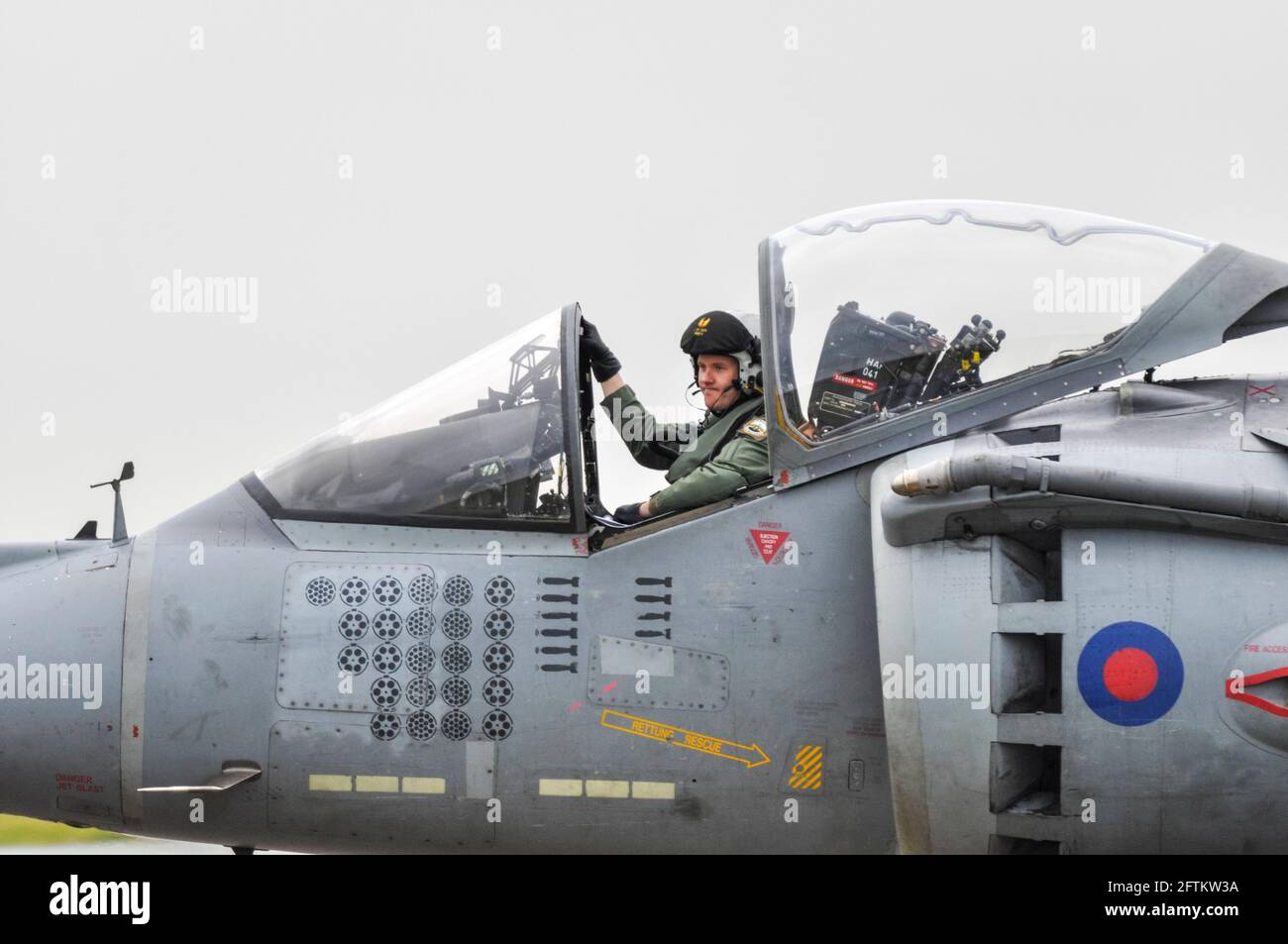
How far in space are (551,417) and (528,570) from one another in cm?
73

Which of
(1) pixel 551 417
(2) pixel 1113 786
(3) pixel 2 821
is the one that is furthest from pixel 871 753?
(3) pixel 2 821

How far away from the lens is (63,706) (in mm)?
5992

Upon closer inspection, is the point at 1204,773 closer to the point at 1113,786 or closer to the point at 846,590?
the point at 1113,786

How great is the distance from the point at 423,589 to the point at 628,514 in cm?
108

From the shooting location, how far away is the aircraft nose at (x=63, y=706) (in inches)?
236

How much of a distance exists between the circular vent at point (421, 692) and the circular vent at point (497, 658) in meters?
0.24

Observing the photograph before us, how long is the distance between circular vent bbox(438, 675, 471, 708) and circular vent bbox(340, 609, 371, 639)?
39 centimetres

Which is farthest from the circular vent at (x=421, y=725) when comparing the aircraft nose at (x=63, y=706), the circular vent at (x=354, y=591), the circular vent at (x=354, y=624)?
the aircraft nose at (x=63, y=706)

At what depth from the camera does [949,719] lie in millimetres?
5418

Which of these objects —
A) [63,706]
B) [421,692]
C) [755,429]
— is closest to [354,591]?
[421,692]

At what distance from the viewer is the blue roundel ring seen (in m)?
5.27

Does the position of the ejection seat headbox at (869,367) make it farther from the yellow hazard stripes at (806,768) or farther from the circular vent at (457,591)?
the circular vent at (457,591)

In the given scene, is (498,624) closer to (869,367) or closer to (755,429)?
(755,429)

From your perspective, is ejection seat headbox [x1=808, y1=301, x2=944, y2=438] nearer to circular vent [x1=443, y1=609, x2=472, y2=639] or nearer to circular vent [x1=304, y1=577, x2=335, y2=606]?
circular vent [x1=443, y1=609, x2=472, y2=639]
